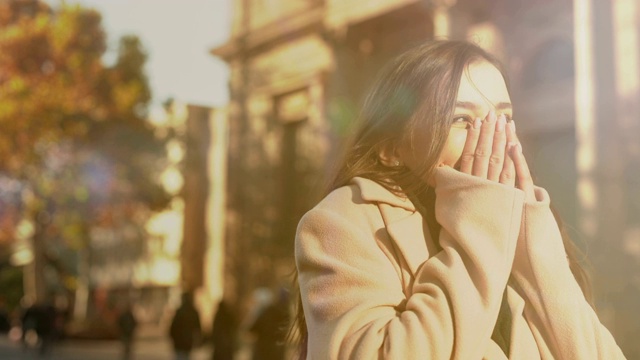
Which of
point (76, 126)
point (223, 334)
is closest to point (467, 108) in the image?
point (223, 334)

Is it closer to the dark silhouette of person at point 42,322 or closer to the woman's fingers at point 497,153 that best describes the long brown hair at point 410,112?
the woman's fingers at point 497,153

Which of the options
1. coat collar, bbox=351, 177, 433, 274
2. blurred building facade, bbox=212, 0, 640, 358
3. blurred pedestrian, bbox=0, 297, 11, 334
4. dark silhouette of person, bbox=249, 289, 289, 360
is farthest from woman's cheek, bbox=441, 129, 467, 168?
blurred pedestrian, bbox=0, 297, 11, 334

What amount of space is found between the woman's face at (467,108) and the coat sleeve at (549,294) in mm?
163

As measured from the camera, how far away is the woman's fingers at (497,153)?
1613 millimetres

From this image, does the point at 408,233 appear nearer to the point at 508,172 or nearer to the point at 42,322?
the point at 508,172

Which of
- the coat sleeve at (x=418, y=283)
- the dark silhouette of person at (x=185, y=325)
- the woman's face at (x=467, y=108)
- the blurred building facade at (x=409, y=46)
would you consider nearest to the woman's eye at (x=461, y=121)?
the woman's face at (x=467, y=108)

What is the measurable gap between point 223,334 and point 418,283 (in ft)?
42.0

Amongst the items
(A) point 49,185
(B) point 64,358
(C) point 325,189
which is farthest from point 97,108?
(C) point 325,189

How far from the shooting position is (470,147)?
163 cm

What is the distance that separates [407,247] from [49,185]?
24.8m

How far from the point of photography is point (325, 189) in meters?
1.89

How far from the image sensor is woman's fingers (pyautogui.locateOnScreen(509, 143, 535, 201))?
1.63m

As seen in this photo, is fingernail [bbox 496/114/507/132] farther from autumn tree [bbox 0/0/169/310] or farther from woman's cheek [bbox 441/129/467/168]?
autumn tree [bbox 0/0/169/310]

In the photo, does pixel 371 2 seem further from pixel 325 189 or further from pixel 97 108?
pixel 325 189
